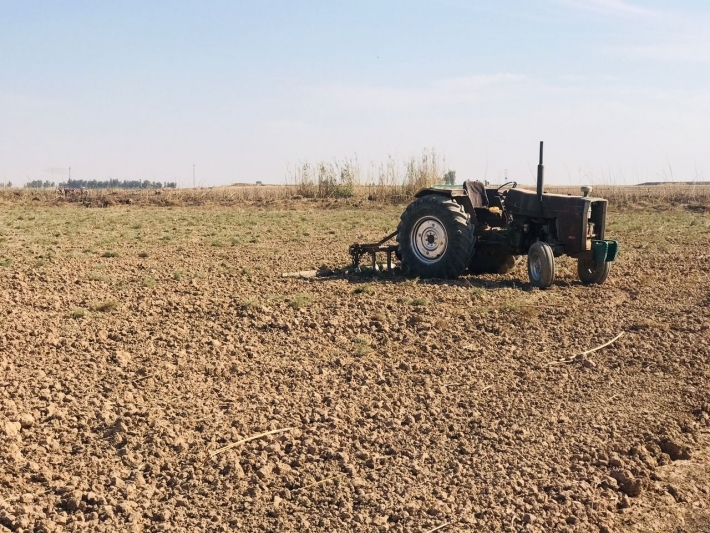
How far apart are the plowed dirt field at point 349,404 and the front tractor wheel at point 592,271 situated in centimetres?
17

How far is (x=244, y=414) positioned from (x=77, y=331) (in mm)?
2721

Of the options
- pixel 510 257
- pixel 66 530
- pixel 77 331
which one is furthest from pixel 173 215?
pixel 66 530

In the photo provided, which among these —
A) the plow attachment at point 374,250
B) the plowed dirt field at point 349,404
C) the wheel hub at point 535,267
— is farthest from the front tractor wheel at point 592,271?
the plow attachment at point 374,250

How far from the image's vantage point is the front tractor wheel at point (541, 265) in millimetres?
9922

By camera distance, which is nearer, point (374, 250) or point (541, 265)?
point (541, 265)

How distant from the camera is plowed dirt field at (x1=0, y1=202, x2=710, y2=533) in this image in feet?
13.9

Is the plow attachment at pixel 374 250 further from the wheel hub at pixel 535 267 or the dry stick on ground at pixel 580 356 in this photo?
the dry stick on ground at pixel 580 356

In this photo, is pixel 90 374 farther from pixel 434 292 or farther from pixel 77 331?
pixel 434 292

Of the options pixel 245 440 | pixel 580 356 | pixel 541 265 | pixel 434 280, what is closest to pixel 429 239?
pixel 434 280

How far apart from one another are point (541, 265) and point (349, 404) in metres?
5.08

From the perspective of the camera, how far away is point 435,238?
10.7m

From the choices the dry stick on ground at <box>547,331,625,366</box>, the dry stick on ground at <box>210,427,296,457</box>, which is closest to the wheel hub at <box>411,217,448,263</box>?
the dry stick on ground at <box>547,331,625,366</box>

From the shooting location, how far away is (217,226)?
19.7m

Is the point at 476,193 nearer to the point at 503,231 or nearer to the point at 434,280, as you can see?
the point at 503,231
